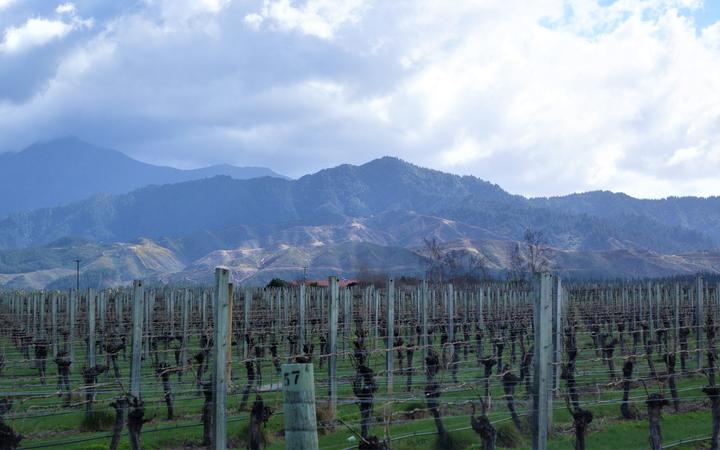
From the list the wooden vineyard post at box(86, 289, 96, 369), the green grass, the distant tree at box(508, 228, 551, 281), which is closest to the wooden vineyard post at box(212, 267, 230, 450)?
the green grass

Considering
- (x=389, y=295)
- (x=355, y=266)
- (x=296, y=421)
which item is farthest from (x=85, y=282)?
(x=296, y=421)

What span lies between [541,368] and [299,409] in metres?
3.24

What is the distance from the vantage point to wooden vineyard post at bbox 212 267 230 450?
26.9 ft

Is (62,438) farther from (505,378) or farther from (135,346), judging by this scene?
(505,378)

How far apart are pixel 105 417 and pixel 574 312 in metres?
21.4

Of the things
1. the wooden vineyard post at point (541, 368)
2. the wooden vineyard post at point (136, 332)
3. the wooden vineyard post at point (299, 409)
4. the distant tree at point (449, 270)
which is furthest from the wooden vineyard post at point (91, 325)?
the distant tree at point (449, 270)

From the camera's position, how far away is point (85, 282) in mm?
198500

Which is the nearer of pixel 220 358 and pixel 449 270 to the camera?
pixel 220 358

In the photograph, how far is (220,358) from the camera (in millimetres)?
8203

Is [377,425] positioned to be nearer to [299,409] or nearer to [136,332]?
[136,332]

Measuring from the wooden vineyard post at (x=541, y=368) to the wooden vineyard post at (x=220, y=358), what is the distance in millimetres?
3011

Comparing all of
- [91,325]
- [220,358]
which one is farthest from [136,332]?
[91,325]

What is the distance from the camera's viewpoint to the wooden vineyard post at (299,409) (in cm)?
608

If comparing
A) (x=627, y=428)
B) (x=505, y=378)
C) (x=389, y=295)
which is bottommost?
(x=627, y=428)
